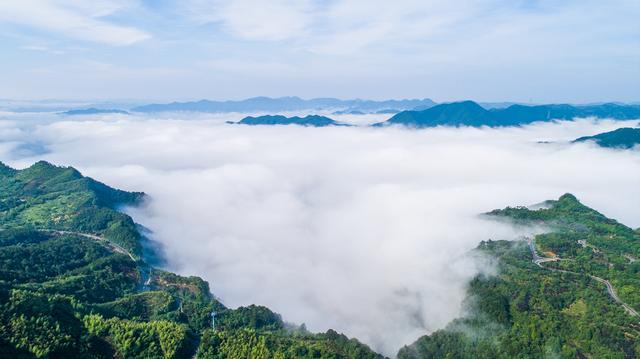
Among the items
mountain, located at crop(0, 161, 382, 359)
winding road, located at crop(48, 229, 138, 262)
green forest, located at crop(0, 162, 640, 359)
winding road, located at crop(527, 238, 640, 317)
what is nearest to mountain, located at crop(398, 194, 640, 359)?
winding road, located at crop(527, 238, 640, 317)

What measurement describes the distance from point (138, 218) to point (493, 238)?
329ft

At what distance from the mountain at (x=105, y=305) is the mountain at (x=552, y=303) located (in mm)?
17647

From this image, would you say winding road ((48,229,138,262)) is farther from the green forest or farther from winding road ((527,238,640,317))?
winding road ((527,238,640,317))

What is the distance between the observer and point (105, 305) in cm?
7562

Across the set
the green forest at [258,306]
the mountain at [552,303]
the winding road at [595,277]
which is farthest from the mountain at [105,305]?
the winding road at [595,277]

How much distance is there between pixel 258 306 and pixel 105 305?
24.4m

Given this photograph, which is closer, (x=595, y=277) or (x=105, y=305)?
(x=105, y=305)

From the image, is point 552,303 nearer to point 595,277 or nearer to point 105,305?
point 595,277

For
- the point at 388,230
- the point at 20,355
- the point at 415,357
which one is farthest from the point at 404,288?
the point at 20,355

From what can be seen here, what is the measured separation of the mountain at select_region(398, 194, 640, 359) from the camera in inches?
2694

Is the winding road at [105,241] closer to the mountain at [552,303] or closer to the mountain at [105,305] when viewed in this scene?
the mountain at [105,305]

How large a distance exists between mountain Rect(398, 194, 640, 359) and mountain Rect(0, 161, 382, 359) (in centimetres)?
1765

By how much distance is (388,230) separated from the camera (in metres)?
142

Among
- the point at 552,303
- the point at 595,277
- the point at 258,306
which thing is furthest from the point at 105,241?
the point at 595,277
